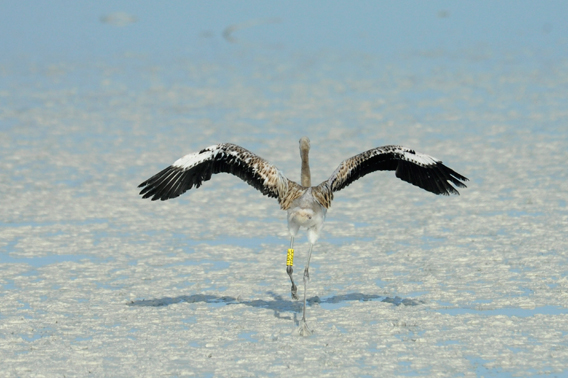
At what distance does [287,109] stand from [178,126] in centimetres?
400

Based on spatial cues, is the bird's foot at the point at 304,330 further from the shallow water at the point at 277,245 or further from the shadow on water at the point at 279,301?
the shadow on water at the point at 279,301

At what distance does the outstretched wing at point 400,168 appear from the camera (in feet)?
38.3

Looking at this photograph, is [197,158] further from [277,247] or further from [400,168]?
[277,247]

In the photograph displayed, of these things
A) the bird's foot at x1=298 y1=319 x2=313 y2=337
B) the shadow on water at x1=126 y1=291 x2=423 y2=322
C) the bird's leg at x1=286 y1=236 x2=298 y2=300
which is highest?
the bird's leg at x1=286 y1=236 x2=298 y2=300

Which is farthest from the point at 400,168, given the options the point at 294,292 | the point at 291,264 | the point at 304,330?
the point at 304,330

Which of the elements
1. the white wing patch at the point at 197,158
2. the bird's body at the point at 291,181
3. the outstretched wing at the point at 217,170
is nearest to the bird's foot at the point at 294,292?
the bird's body at the point at 291,181

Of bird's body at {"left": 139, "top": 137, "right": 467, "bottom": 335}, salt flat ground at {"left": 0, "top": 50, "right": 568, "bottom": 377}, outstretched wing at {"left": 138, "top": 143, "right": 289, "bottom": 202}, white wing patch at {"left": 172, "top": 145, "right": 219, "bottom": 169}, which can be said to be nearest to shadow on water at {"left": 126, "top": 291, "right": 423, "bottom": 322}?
salt flat ground at {"left": 0, "top": 50, "right": 568, "bottom": 377}

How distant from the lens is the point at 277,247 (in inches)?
563

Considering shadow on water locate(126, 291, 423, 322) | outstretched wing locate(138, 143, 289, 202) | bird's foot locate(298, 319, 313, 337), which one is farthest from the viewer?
outstretched wing locate(138, 143, 289, 202)

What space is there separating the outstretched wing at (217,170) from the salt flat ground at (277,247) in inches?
52.4

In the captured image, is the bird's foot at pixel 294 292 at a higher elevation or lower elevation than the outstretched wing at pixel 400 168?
lower

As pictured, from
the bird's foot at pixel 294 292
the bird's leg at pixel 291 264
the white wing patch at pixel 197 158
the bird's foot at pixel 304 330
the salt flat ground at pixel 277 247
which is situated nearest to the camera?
the salt flat ground at pixel 277 247

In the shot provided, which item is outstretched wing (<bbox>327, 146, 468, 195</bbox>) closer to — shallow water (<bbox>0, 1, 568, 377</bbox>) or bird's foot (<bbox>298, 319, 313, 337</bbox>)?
shallow water (<bbox>0, 1, 568, 377</bbox>)

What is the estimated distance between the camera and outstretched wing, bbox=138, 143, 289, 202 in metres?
11.7
